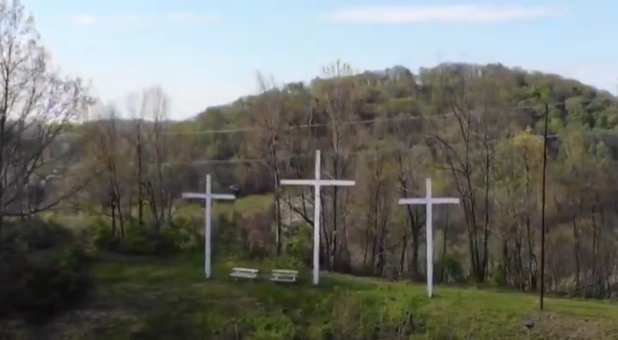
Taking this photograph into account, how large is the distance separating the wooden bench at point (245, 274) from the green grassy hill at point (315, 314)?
222 mm

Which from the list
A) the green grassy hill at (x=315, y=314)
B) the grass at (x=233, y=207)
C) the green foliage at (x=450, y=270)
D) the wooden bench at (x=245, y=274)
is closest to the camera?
the green grassy hill at (x=315, y=314)

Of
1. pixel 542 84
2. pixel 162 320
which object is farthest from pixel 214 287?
pixel 542 84

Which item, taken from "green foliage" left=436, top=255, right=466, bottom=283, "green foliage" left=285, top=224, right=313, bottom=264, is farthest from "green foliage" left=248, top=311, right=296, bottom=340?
"green foliage" left=436, top=255, right=466, bottom=283

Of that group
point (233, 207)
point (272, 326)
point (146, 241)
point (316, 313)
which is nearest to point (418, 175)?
point (233, 207)

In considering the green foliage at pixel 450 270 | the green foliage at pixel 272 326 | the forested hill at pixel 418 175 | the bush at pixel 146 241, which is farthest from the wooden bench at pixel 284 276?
the green foliage at pixel 450 270

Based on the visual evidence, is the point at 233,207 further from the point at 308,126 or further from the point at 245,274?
the point at 245,274

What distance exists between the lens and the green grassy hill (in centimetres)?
1727

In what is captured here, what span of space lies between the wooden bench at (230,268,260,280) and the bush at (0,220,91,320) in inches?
120

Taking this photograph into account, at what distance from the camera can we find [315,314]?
18.5 meters

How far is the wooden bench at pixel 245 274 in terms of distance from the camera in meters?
20.2

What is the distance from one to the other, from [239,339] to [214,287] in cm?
221

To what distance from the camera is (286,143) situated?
25625mm

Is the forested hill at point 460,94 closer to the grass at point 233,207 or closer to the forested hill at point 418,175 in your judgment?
the forested hill at point 418,175

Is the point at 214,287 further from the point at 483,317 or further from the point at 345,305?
the point at 483,317
